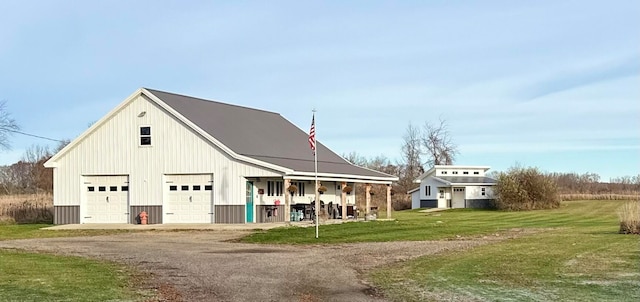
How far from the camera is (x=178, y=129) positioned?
33.6 metres

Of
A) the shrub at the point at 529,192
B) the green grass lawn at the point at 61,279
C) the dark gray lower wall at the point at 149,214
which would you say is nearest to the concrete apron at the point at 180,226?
the dark gray lower wall at the point at 149,214

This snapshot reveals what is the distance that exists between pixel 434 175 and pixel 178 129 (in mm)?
41517

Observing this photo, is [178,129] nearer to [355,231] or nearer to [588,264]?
[355,231]

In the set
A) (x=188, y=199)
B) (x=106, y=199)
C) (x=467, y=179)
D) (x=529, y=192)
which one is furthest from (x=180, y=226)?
(x=467, y=179)

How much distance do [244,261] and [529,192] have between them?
4703cm

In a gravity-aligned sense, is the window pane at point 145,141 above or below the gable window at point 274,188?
above

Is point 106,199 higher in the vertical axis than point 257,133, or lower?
lower

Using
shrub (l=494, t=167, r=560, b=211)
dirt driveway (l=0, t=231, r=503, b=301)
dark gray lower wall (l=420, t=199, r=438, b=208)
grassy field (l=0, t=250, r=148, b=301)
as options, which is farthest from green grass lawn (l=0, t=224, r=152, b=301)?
dark gray lower wall (l=420, t=199, r=438, b=208)

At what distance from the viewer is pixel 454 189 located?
227 ft

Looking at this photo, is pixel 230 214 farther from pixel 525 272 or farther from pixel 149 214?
pixel 525 272

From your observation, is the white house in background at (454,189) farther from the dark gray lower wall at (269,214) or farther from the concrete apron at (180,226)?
the concrete apron at (180,226)

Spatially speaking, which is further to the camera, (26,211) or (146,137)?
(26,211)

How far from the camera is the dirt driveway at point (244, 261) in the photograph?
12.2 m

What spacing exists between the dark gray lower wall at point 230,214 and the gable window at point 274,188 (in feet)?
8.10
